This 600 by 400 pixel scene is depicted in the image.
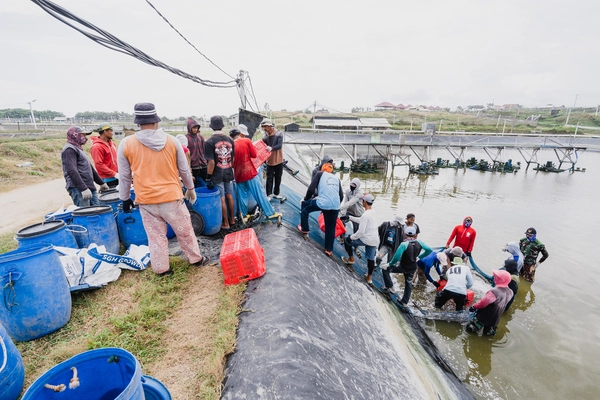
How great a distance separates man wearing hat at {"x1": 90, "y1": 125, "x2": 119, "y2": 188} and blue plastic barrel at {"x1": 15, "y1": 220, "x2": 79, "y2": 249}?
1924mm

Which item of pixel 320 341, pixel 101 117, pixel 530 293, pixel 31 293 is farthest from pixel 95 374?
pixel 101 117

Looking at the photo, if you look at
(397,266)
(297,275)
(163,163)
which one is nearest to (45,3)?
(163,163)

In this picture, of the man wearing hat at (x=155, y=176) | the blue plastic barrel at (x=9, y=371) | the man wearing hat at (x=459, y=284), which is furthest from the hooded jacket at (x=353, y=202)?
the blue plastic barrel at (x=9, y=371)

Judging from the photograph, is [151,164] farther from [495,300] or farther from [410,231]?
[495,300]

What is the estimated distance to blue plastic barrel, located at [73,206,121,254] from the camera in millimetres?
4008

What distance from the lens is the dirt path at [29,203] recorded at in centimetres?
777

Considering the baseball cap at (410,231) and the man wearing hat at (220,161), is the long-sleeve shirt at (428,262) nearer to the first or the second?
the baseball cap at (410,231)

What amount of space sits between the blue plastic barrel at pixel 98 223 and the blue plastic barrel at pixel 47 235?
23cm

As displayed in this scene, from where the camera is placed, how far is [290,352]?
2480 millimetres

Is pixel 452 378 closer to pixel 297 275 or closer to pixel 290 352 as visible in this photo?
pixel 297 275

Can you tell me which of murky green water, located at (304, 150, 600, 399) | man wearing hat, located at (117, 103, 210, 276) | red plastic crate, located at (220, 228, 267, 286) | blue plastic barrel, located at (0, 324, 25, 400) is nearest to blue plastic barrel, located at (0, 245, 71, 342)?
blue plastic barrel, located at (0, 324, 25, 400)

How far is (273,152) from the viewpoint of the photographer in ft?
20.6

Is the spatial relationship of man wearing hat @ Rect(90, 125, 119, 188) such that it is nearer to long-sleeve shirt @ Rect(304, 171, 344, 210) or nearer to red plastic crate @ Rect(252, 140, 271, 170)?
red plastic crate @ Rect(252, 140, 271, 170)

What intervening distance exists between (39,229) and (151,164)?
1773 mm
